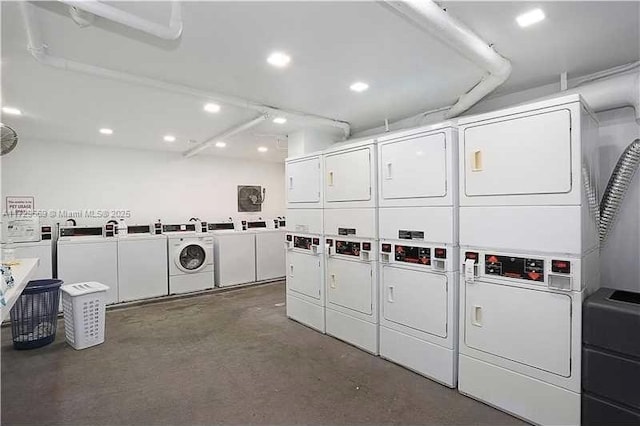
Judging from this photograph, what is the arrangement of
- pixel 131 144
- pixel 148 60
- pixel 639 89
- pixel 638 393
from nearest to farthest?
pixel 638 393 → pixel 639 89 → pixel 148 60 → pixel 131 144

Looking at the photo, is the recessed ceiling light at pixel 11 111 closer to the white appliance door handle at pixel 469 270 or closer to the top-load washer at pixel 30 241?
the top-load washer at pixel 30 241

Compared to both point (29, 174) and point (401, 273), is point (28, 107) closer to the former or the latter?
point (29, 174)

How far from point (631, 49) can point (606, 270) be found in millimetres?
1808

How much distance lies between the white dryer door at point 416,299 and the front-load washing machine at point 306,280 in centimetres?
94

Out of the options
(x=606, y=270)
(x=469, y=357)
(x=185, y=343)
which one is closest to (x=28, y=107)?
(x=185, y=343)

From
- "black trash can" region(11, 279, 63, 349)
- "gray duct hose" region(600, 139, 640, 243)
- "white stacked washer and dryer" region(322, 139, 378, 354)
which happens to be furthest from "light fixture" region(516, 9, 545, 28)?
"black trash can" region(11, 279, 63, 349)

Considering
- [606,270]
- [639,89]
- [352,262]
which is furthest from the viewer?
[352,262]

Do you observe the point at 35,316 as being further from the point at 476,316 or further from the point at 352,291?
the point at 476,316

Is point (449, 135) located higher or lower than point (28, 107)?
lower

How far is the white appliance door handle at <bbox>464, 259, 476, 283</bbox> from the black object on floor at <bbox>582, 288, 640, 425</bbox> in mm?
662

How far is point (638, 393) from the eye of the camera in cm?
183

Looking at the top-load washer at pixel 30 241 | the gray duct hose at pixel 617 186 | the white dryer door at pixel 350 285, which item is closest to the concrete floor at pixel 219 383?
the white dryer door at pixel 350 285

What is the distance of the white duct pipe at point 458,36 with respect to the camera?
1728 mm

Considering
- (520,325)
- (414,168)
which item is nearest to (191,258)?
(414,168)
